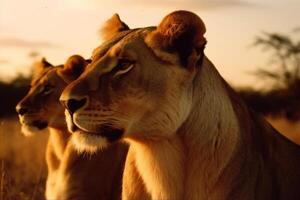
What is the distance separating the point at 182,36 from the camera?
368 centimetres

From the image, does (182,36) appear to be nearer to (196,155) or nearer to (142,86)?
(142,86)

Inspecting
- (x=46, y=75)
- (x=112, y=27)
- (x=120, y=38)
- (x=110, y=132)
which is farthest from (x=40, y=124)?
(x=110, y=132)

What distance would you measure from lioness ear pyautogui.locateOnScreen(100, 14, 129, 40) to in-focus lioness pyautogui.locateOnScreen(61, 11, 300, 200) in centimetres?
36

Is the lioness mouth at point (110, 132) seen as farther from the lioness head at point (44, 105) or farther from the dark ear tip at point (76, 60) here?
the lioness head at point (44, 105)

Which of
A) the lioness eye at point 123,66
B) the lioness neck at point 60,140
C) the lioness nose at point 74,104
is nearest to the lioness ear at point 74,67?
the lioness neck at point 60,140

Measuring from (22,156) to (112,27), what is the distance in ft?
17.9

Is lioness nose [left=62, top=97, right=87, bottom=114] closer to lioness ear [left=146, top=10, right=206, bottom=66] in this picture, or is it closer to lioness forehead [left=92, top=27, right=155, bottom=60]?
lioness forehead [left=92, top=27, right=155, bottom=60]

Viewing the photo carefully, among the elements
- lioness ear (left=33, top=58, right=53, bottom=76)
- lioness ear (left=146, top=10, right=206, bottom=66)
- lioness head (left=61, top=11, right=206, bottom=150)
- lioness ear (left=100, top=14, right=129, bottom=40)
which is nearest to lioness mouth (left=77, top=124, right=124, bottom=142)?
lioness head (left=61, top=11, right=206, bottom=150)

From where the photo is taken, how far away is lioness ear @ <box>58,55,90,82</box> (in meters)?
5.82

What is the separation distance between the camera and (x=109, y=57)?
12.1 ft

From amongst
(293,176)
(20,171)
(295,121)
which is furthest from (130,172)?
(20,171)

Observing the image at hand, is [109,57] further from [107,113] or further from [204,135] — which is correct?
[204,135]

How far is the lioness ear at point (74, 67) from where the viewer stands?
19.1ft

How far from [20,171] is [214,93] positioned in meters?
5.67
